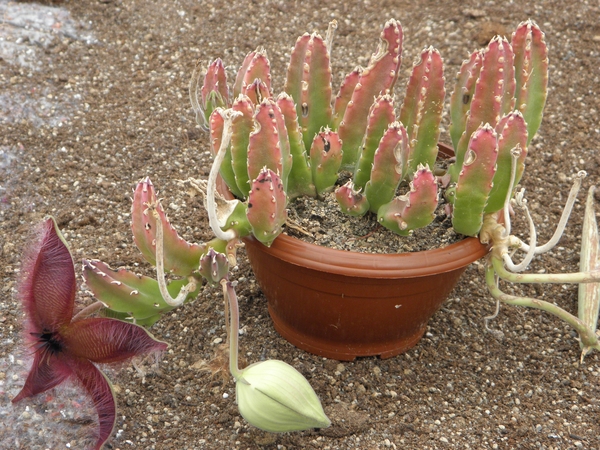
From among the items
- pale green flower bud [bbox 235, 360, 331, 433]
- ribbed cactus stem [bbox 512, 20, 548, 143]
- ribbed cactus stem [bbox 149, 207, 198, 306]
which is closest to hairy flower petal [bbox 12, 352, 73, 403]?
ribbed cactus stem [bbox 149, 207, 198, 306]

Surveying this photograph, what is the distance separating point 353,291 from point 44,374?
0.70 m

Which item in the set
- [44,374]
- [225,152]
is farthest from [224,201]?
[44,374]

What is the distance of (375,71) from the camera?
162 centimetres

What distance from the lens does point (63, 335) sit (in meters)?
1.50

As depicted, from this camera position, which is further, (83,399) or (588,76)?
(588,76)

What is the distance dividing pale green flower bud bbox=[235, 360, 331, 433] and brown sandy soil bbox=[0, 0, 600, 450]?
8.6 inches

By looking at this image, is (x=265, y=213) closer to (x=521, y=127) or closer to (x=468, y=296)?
(x=521, y=127)

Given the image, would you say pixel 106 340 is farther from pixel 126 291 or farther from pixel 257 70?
pixel 257 70

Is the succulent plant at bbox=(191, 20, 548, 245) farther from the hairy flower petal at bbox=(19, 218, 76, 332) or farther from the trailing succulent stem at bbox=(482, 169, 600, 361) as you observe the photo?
the hairy flower petal at bbox=(19, 218, 76, 332)

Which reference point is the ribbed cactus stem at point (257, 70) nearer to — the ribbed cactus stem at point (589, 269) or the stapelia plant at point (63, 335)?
the stapelia plant at point (63, 335)

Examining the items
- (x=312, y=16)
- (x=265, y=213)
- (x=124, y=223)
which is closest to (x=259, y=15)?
(x=312, y=16)

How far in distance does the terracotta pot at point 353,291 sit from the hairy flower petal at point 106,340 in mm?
325

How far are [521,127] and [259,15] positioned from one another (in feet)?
6.62

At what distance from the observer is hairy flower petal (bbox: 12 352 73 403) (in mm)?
1472
